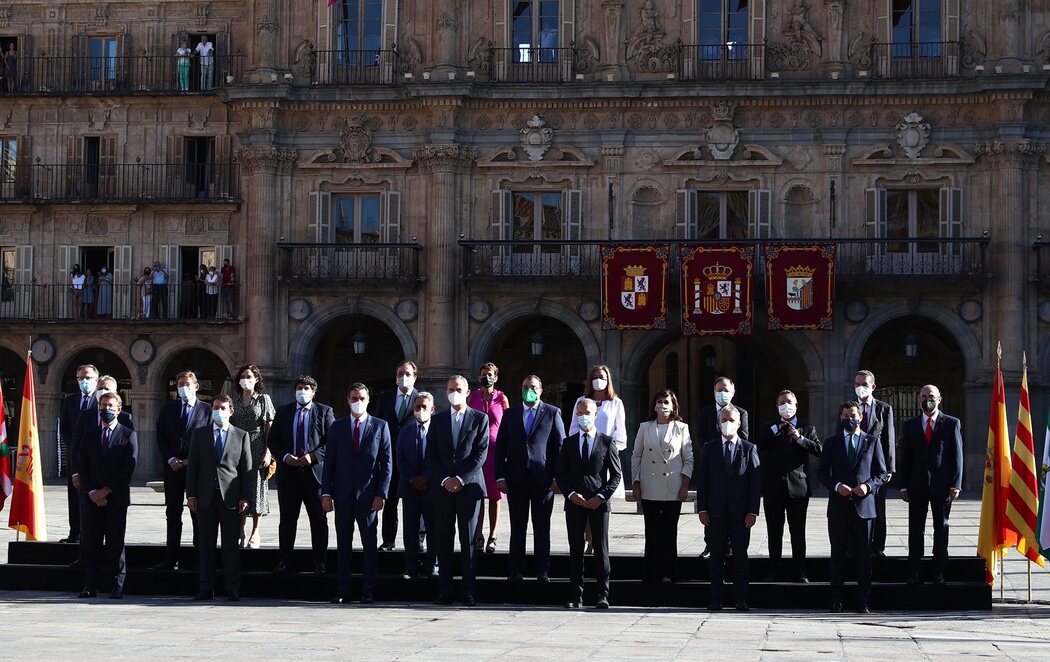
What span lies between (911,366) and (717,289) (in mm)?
6681

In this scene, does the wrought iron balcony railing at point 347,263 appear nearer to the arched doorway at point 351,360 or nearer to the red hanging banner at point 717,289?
the arched doorway at point 351,360

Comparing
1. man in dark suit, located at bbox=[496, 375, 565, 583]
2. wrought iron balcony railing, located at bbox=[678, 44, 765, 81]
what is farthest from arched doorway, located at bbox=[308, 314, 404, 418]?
man in dark suit, located at bbox=[496, 375, 565, 583]

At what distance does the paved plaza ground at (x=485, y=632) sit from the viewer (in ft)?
42.3

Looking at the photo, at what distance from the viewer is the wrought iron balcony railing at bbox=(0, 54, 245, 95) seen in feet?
134

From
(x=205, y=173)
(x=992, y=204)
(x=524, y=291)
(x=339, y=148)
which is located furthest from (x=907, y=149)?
(x=205, y=173)

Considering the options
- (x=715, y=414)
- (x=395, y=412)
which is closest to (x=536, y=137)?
(x=395, y=412)

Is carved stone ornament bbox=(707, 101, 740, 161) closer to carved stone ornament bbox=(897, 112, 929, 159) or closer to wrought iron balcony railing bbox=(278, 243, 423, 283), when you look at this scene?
carved stone ornament bbox=(897, 112, 929, 159)

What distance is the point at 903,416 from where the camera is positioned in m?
41.5

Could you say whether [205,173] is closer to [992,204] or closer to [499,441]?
[992,204]

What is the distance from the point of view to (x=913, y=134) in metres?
38.2

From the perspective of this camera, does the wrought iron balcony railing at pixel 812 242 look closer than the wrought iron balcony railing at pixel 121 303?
Yes

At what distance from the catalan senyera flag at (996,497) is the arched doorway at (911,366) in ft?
74.4

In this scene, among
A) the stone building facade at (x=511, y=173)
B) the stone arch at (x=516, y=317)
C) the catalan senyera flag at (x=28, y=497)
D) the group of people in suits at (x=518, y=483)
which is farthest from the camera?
the stone arch at (x=516, y=317)

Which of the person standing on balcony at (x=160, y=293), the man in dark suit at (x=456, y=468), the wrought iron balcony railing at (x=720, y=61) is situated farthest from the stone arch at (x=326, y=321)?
the man in dark suit at (x=456, y=468)
